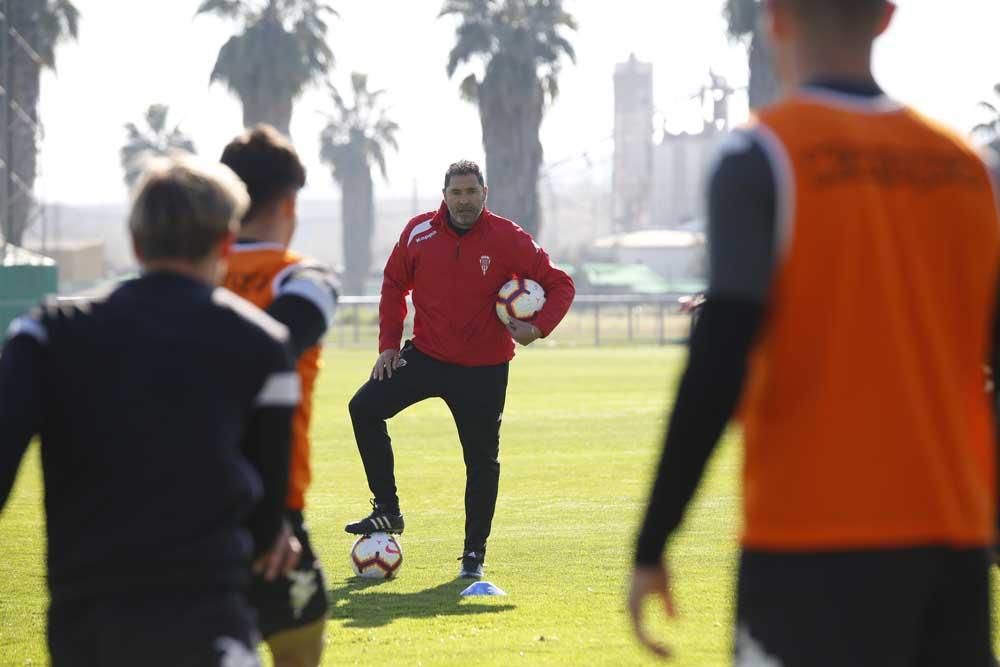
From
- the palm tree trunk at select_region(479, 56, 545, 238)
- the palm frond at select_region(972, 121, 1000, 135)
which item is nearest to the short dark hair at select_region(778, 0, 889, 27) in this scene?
the palm tree trunk at select_region(479, 56, 545, 238)

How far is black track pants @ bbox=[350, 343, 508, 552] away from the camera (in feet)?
30.0

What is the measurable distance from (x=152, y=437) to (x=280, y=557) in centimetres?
61

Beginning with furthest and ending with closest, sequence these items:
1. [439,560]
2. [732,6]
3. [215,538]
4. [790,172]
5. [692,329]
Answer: [732,6] < [439,560] < [215,538] < [692,329] < [790,172]

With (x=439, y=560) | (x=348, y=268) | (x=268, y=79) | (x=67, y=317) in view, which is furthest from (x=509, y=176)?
(x=67, y=317)

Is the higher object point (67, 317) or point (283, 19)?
point (283, 19)

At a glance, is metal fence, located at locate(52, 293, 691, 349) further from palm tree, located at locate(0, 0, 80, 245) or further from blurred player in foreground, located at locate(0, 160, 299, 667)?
blurred player in foreground, located at locate(0, 160, 299, 667)

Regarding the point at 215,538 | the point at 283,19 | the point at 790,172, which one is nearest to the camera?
the point at 790,172

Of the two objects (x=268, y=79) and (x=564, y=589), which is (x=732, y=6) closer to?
(x=268, y=79)

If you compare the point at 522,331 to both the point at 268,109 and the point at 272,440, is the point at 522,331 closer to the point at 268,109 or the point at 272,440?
the point at 272,440

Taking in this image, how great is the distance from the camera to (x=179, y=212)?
12.1ft

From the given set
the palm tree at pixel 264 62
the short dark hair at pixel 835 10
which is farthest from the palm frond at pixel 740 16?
the short dark hair at pixel 835 10

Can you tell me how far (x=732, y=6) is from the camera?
179ft

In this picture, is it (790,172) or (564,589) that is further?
(564,589)

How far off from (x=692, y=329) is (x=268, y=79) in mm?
55578
